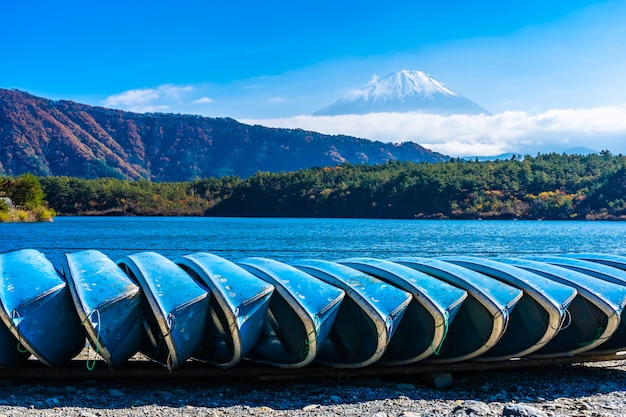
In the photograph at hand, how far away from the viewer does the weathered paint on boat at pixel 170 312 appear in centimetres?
827

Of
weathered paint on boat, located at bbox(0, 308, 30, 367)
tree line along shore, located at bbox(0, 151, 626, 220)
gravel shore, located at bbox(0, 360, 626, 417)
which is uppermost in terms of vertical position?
tree line along shore, located at bbox(0, 151, 626, 220)

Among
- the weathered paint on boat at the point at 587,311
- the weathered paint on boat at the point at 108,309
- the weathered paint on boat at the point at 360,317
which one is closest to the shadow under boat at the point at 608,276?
the weathered paint on boat at the point at 587,311

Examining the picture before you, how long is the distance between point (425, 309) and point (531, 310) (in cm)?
154

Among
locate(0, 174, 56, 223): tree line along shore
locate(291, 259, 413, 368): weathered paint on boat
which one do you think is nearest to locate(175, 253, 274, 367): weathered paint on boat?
locate(291, 259, 413, 368): weathered paint on boat

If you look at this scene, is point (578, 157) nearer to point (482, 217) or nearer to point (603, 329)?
point (482, 217)

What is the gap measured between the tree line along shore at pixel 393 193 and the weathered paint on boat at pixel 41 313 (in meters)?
116

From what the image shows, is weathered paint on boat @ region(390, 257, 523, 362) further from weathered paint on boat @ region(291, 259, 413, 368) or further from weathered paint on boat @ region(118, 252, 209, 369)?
weathered paint on boat @ region(118, 252, 209, 369)

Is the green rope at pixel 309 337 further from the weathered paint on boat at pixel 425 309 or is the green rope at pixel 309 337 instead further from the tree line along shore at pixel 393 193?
the tree line along shore at pixel 393 193

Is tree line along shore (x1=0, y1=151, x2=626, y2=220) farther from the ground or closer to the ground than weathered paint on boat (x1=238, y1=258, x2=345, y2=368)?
farther from the ground

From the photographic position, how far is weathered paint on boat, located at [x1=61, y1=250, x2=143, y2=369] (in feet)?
26.8

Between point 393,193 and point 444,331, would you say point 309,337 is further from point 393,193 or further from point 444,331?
point 393,193

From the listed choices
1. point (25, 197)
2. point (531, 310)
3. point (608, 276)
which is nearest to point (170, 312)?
point (531, 310)

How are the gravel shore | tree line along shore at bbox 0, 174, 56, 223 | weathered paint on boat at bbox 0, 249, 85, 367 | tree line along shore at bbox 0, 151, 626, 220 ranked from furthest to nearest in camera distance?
tree line along shore at bbox 0, 151, 626, 220
tree line along shore at bbox 0, 174, 56, 223
weathered paint on boat at bbox 0, 249, 85, 367
the gravel shore

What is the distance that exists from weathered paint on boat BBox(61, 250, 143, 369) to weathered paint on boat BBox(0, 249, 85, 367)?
255 millimetres
